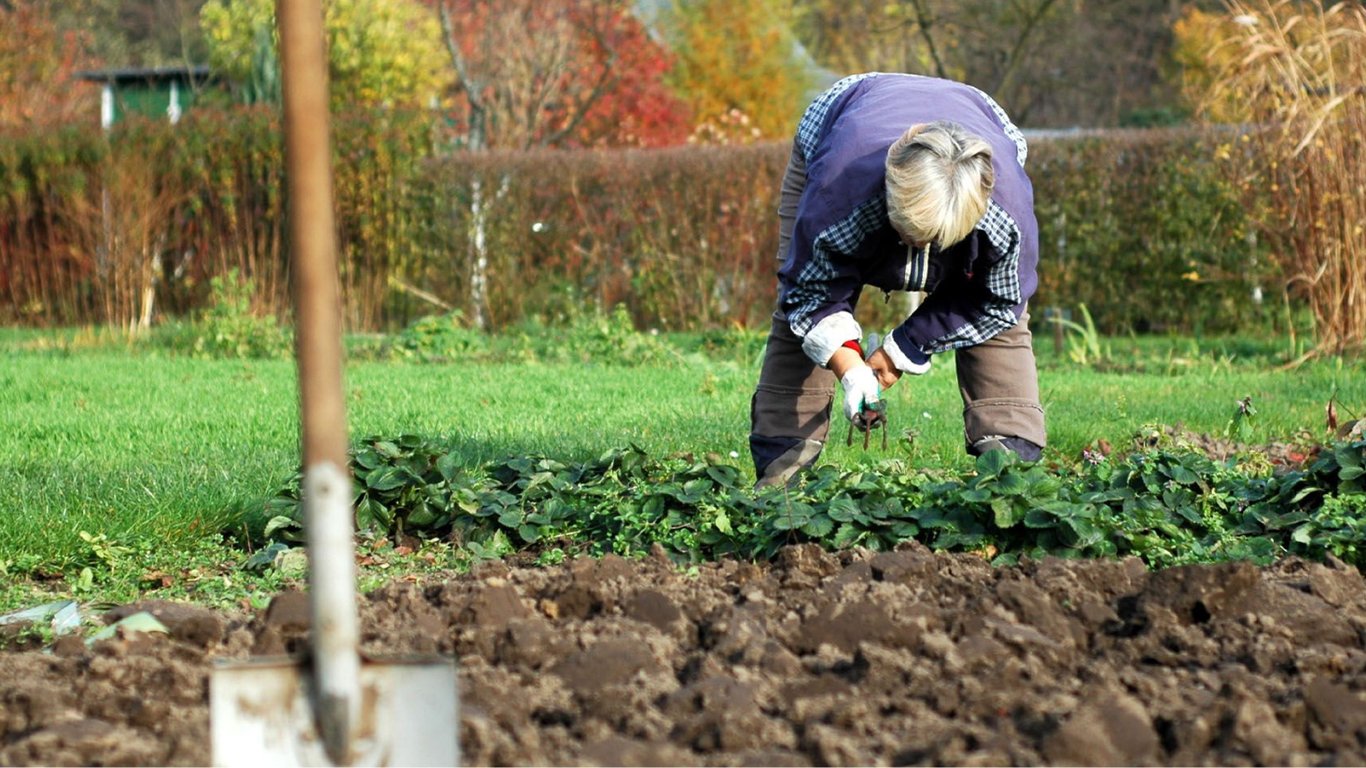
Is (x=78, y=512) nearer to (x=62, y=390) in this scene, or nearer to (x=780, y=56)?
(x=62, y=390)

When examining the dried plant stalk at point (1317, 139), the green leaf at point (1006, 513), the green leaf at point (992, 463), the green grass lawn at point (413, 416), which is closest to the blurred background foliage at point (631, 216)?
the dried plant stalk at point (1317, 139)

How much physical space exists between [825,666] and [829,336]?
1.58m

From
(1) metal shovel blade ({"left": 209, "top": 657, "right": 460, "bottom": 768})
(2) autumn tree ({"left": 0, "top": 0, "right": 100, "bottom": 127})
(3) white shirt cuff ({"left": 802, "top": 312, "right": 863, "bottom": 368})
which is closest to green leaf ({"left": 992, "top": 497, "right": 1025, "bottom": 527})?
(3) white shirt cuff ({"left": 802, "top": 312, "right": 863, "bottom": 368})

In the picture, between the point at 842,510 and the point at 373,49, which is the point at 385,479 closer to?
the point at 842,510

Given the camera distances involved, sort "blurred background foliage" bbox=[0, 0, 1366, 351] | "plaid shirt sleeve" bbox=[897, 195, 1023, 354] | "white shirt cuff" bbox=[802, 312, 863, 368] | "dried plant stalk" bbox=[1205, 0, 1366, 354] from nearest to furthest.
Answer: "white shirt cuff" bbox=[802, 312, 863, 368] < "plaid shirt sleeve" bbox=[897, 195, 1023, 354] < "dried plant stalk" bbox=[1205, 0, 1366, 354] < "blurred background foliage" bbox=[0, 0, 1366, 351]

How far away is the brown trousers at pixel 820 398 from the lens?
14.4ft

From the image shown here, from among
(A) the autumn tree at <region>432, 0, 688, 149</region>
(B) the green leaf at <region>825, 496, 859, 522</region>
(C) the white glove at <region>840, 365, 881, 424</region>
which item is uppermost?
(A) the autumn tree at <region>432, 0, 688, 149</region>

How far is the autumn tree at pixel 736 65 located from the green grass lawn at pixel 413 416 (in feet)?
38.1

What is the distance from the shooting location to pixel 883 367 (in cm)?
410

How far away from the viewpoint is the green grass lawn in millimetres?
4039

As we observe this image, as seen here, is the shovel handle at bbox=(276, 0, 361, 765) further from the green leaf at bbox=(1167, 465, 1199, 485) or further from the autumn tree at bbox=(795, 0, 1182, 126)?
the autumn tree at bbox=(795, 0, 1182, 126)

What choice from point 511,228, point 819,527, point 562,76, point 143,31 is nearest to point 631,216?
point 511,228

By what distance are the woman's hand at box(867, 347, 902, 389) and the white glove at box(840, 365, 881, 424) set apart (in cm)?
23

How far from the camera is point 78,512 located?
395 centimetres
